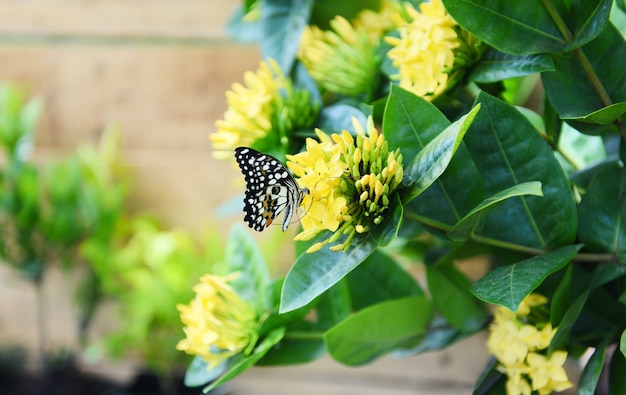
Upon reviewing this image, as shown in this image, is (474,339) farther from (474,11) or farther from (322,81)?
(474,11)

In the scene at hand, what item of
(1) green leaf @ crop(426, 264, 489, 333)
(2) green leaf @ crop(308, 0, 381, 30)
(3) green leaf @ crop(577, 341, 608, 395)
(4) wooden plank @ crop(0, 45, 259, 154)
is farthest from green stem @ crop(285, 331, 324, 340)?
(4) wooden plank @ crop(0, 45, 259, 154)

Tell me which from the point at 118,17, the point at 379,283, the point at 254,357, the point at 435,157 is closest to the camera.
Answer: the point at 435,157

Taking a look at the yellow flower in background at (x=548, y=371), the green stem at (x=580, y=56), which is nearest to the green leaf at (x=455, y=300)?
the yellow flower in background at (x=548, y=371)

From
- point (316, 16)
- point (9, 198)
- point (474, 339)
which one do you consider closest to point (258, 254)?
point (316, 16)

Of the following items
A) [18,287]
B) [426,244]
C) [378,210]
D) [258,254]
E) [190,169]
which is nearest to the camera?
[378,210]

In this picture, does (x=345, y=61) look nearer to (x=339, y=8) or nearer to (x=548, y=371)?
(x=339, y=8)

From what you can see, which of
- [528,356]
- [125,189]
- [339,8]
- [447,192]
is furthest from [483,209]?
[125,189]

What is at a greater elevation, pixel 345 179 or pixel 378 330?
pixel 345 179
